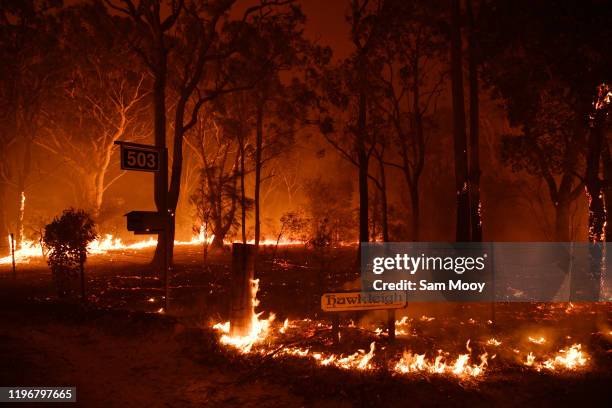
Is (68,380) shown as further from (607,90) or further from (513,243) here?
(513,243)

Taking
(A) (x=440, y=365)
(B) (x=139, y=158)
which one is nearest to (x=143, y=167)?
(B) (x=139, y=158)

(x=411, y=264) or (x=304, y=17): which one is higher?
(x=304, y=17)

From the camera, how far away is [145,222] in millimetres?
9578

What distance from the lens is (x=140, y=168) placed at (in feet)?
30.8

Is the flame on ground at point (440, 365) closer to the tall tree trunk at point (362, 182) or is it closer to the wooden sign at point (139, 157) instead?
the wooden sign at point (139, 157)

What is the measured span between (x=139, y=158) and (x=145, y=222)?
4.03 ft

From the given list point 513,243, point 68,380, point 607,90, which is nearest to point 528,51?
point 607,90

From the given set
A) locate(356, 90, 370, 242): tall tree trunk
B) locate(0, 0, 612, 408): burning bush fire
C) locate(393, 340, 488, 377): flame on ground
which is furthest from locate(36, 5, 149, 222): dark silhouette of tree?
locate(393, 340, 488, 377): flame on ground

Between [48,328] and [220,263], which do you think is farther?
[220,263]

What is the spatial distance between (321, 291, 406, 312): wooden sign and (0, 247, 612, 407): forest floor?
0.83m

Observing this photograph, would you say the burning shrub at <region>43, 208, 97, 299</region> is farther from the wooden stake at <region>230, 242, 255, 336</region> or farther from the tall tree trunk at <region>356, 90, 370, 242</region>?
the tall tree trunk at <region>356, 90, 370, 242</region>

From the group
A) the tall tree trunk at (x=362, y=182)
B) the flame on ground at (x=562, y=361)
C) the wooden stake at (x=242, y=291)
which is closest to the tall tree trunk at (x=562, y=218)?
the tall tree trunk at (x=362, y=182)

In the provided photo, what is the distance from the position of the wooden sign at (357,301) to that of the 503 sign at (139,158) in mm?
4476

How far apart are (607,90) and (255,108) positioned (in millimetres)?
22284
